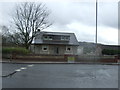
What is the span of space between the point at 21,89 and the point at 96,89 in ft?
10.7

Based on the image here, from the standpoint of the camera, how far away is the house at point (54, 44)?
49406 mm

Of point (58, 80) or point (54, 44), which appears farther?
point (54, 44)

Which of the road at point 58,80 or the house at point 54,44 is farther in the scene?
the house at point 54,44

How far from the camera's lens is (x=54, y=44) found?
49.7 m

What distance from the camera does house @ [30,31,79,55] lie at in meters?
49.4

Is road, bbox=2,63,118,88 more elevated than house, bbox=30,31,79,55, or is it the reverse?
house, bbox=30,31,79,55

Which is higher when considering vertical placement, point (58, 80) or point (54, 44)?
point (54, 44)

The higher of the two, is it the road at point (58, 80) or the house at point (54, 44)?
the house at point (54, 44)

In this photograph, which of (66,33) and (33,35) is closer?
(33,35)

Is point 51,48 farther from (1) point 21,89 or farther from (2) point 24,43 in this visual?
(1) point 21,89

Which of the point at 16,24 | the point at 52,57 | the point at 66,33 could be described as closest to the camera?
the point at 52,57

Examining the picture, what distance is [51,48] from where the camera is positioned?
165 ft

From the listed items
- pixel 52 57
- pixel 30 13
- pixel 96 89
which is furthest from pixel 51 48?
pixel 96 89

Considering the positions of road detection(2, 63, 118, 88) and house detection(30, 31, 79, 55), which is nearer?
road detection(2, 63, 118, 88)
